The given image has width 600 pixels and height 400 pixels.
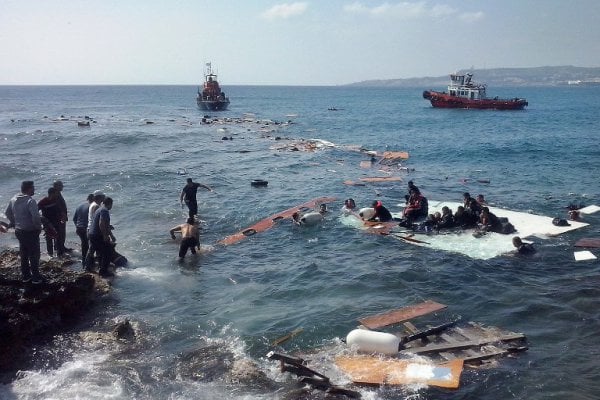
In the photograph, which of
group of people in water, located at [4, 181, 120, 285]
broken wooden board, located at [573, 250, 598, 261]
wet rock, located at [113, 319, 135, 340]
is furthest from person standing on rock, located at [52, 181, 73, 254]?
broken wooden board, located at [573, 250, 598, 261]

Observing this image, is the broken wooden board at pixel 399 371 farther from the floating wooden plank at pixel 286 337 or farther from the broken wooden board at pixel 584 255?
the broken wooden board at pixel 584 255

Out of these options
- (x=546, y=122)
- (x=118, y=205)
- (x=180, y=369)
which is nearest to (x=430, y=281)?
(x=180, y=369)

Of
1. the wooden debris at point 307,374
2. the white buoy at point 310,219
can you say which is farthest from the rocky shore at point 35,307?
the white buoy at point 310,219

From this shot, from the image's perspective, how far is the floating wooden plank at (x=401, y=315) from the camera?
437 inches

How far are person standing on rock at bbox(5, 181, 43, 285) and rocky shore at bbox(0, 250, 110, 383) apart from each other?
392 millimetres

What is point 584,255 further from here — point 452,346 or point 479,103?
point 479,103

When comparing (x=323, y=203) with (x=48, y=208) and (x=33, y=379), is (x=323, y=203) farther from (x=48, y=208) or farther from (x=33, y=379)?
(x=33, y=379)

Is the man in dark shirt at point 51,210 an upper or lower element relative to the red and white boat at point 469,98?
lower

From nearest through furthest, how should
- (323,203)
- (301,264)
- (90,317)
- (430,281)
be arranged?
(90,317) → (430,281) → (301,264) → (323,203)

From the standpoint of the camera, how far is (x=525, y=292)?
42.0 feet

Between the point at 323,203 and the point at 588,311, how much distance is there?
41.2ft

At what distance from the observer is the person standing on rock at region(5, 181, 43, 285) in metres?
10.3

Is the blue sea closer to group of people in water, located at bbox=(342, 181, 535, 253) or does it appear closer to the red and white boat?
group of people in water, located at bbox=(342, 181, 535, 253)

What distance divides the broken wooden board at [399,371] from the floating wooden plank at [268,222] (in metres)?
9.28
